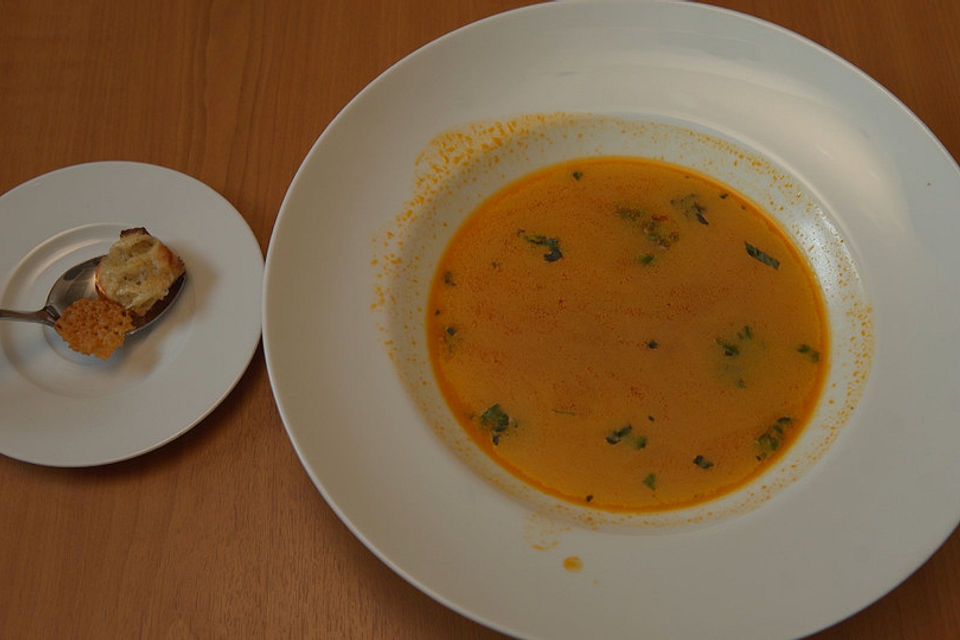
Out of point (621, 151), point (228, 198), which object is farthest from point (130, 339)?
point (621, 151)

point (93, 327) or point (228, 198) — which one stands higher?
point (228, 198)

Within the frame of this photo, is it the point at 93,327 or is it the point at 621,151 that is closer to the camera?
the point at 93,327

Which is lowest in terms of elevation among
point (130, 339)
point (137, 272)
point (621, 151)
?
point (130, 339)

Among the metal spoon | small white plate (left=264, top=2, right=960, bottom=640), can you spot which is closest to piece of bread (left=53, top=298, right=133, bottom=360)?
the metal spoon

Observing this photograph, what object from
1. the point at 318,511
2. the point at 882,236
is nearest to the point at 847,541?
the point at 882,236

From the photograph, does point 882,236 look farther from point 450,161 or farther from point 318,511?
point 318,511

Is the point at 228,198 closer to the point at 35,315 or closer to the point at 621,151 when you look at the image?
the point at 35,315
